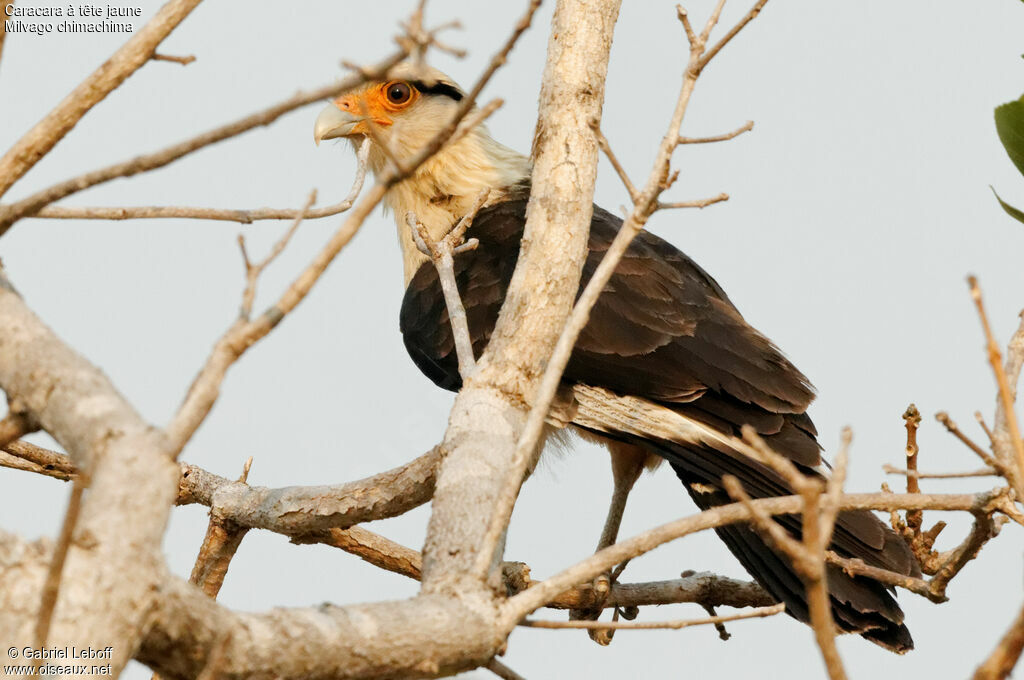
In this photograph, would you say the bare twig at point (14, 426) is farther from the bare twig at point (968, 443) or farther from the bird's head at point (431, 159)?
the bird's head at point (431, 159)

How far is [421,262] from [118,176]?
3.49m

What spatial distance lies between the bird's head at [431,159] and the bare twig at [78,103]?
3.10 meters

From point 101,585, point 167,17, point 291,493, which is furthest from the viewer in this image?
point 291,493

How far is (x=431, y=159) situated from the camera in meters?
5.61

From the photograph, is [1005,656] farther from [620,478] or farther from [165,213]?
[620,478]

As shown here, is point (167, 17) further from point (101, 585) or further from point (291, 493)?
point (291, 493)

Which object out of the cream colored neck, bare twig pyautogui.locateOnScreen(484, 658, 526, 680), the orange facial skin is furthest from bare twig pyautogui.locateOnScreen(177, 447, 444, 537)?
the orange facial skin

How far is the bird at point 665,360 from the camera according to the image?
360 cm

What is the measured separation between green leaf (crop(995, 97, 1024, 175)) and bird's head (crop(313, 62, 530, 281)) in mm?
2883

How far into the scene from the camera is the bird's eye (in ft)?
19.9

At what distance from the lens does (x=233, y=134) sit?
1.85 m

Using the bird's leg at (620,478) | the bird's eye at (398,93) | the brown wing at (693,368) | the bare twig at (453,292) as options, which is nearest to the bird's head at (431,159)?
the bird's eye at (398,93)

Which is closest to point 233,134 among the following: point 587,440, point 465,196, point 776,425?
point 776,425

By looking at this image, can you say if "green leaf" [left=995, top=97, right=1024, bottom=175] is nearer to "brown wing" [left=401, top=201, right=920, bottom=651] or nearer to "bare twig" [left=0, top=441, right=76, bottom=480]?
"brown wing" [left=401, top=201, right=920, bottom=651]
